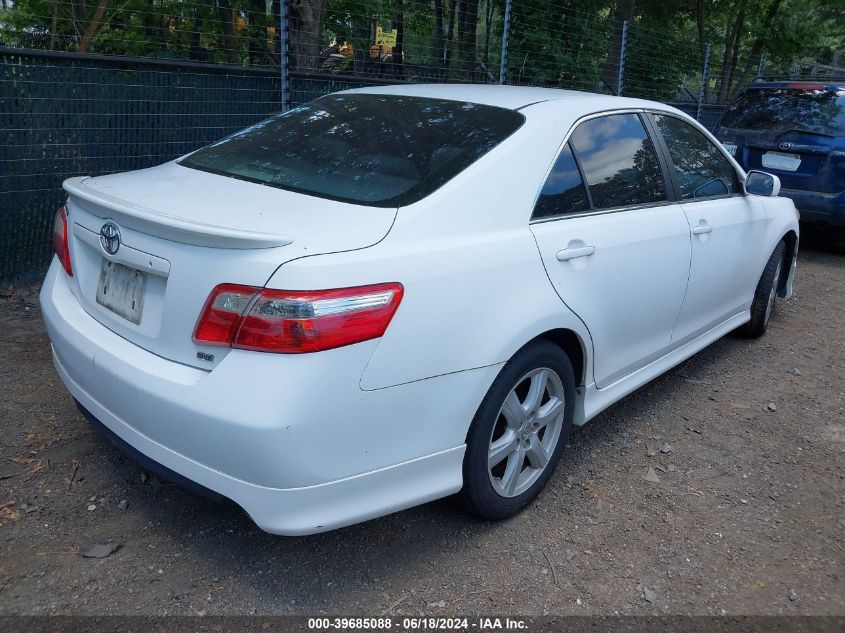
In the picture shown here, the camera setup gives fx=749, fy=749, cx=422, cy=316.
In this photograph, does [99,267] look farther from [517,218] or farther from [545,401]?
[545,401]

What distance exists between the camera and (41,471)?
3123 millimetres

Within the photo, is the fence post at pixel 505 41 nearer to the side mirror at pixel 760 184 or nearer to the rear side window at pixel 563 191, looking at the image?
the side mirror at pixel 760 184

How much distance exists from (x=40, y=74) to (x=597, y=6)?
9334mm

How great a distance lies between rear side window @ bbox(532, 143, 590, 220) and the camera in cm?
294

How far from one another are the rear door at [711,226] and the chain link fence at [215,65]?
3567 millimetres

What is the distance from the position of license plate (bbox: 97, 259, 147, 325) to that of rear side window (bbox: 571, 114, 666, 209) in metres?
1.84

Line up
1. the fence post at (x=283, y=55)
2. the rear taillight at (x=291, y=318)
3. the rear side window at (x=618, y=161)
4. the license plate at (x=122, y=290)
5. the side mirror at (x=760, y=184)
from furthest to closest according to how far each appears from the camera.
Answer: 1. the fence post at (x=283, y=55)
2. the side mirror at (x=760, y=184)
3. the rear side window at (x=618, y=161)
4. the license plate at (x=122, y=290)
5. the rear taillight at (x=291, y=318)

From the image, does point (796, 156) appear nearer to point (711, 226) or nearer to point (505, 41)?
point (505, 41)

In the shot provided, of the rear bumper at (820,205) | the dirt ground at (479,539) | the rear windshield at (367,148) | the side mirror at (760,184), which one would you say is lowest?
the dirt ground at (479,539)

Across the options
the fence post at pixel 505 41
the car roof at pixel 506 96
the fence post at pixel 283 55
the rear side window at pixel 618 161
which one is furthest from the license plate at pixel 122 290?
the fence post at pixel 505 41

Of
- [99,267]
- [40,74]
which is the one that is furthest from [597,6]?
[99,267]

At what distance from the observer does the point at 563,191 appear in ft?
10.0

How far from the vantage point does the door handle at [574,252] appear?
2903 millimetres

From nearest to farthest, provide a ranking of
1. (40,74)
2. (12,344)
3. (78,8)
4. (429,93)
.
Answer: (429,93)
(12,344)
(40,74)
(78,8)
